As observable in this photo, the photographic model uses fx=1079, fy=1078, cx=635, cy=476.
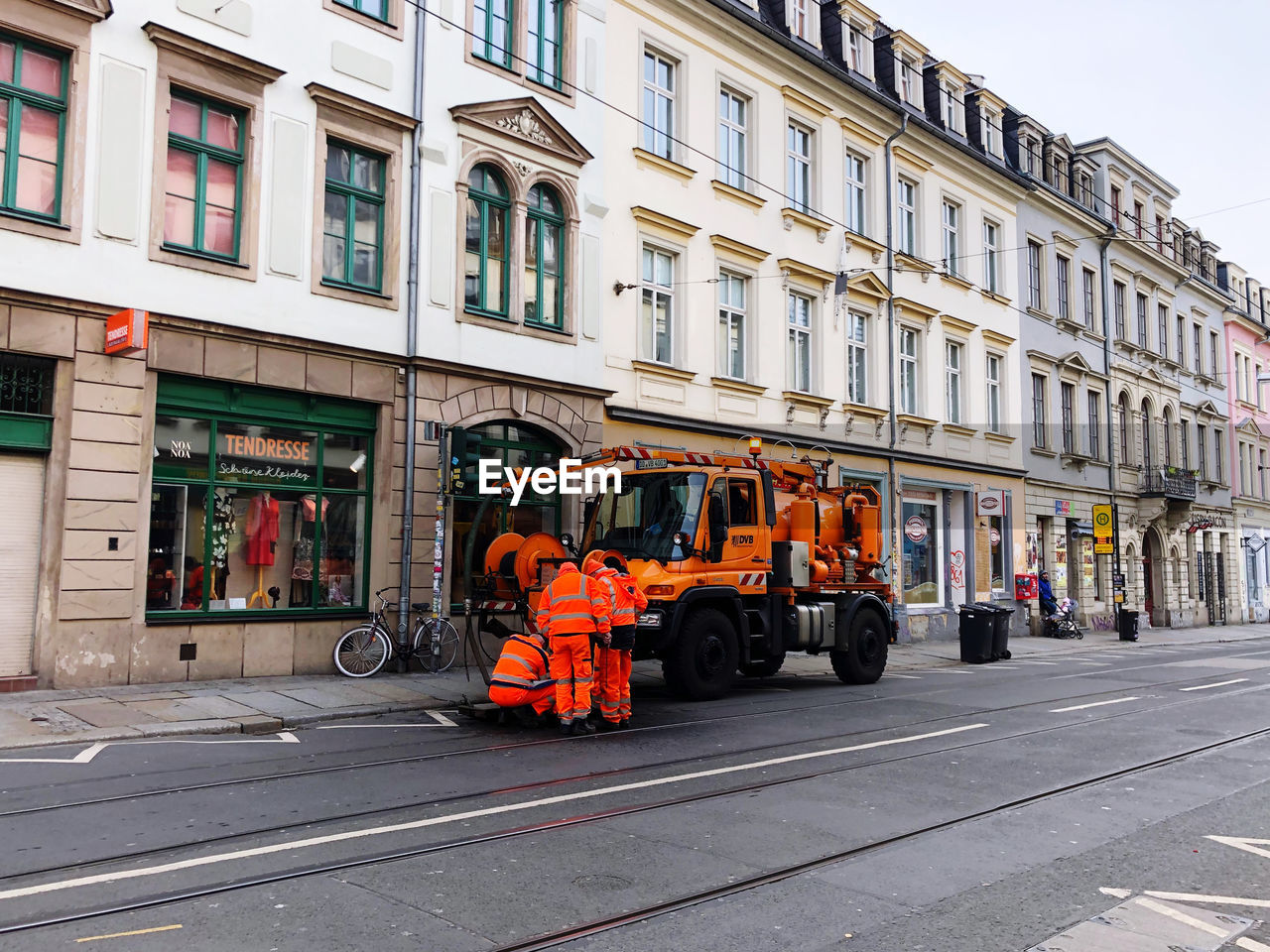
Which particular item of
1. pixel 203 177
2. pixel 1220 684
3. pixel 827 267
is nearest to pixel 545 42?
pixel 203 177

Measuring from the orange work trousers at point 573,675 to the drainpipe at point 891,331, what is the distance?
50.0 ft

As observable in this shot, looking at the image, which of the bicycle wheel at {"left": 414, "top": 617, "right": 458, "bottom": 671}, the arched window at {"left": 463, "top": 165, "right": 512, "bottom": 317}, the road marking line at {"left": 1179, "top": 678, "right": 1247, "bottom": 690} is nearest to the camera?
the bicycle wheel at {"left": 414, "top": 617, "right": 458, "bottom": 671}

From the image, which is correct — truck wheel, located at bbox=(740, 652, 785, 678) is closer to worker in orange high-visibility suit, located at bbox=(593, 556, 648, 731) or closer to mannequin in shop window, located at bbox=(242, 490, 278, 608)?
worker in orange high-visibility suit, located at bbox=(593, 556, 648, 731)

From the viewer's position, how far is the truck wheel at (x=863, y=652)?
50.8ft

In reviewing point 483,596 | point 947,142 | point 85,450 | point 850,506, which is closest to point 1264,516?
point 947,142

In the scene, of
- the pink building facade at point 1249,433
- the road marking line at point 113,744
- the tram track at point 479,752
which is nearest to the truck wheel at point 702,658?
the tram track at point 479,752

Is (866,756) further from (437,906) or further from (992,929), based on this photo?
(437,906)

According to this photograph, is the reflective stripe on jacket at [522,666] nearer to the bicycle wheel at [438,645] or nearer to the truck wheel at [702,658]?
the truck wheel at [702,658]

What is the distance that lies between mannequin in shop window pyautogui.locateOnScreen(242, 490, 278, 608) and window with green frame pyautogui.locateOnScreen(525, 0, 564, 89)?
8076 mm

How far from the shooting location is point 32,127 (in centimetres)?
1218

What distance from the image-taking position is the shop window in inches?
990

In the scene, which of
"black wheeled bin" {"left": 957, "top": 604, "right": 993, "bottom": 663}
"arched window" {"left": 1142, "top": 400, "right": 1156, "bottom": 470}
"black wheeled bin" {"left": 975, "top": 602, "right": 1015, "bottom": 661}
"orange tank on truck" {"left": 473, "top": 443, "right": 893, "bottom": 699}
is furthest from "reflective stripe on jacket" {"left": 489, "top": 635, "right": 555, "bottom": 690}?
"arched window" {"left": 1142, "top": 400, "right": 1156, "bottom": 470}

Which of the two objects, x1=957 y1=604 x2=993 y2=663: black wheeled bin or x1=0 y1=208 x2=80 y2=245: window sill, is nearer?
x1=0 y1=208 x2=80 y2=245: window sill

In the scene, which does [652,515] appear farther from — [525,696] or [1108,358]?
[1108,358]
